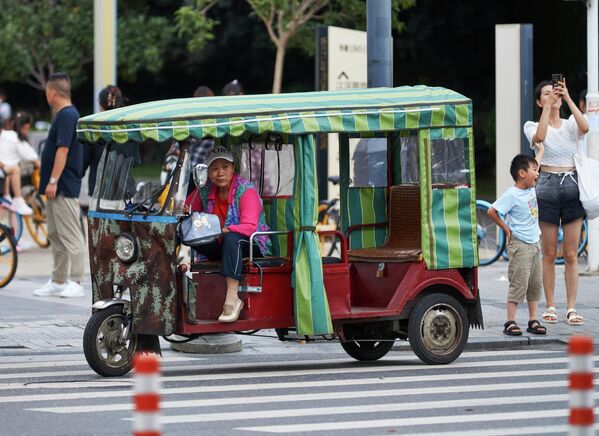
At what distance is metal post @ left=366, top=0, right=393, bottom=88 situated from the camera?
39.6 ft

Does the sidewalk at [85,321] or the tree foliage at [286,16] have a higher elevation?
the tree foliage at [286,16]

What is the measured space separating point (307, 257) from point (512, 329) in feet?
8.04

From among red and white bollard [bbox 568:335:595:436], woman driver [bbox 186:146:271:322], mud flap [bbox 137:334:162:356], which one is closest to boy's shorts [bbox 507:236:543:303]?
woman driver [bbox 186:146:271:322]

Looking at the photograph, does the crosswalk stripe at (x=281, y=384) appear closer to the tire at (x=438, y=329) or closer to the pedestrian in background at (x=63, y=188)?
the tire at (x=438, y=329)

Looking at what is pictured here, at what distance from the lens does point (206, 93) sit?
1458 cm

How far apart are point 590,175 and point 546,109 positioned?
679mm

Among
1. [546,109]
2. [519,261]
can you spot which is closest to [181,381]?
[519,261]

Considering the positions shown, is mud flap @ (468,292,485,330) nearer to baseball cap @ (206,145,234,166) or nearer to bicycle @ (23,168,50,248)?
baseball cap @ (206,145,234,166)

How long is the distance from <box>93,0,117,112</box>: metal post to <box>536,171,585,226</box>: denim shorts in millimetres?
6749

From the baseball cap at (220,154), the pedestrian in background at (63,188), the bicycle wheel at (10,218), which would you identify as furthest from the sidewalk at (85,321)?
the baseball cap at (220,154)

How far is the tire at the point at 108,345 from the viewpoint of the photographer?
31.4ft

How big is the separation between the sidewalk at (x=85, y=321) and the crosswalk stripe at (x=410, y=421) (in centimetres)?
303

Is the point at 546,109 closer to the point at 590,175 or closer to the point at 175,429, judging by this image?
the point at 590,175

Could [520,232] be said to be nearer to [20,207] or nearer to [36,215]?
[20,207]
